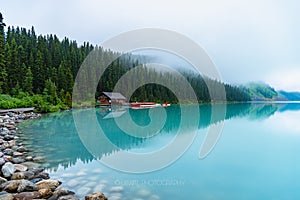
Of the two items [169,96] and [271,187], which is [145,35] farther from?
[169,96]

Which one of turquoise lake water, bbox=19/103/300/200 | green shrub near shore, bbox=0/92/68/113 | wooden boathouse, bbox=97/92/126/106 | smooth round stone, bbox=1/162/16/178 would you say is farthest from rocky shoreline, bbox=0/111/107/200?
wooden boathouse, bbox=97/92/126/106

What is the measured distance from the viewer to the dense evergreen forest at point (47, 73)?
92.3 feet

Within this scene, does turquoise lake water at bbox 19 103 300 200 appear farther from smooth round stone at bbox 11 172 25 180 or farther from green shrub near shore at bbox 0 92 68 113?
green shrub near shore at bbox 0 92 68 113

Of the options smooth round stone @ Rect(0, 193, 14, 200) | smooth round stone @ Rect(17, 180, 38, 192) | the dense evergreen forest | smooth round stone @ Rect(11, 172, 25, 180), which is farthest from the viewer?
the dense evergreen forest

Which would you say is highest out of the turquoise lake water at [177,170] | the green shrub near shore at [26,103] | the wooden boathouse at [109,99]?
the wooden boathouse at [109,99]

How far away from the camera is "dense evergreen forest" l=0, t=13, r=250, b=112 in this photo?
92.3ft

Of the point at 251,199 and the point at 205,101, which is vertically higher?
the point at 205,101

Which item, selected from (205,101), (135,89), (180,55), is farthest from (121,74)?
(180,55)

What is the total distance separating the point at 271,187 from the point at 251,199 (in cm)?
133

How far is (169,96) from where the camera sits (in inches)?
2408

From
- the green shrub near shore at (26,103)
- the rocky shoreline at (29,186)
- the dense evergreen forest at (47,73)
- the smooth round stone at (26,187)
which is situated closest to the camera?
the rocky shoreline at (29,186)

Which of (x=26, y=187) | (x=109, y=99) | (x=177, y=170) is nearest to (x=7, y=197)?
(x=26, y=187)

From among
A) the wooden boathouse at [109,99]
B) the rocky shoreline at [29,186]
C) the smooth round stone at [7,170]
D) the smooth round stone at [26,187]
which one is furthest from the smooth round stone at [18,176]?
the wooden boathouse at [109,99]

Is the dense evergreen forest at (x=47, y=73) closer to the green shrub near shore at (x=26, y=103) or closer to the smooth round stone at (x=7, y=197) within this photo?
the green shrub near shore at (x=26, y=103)
